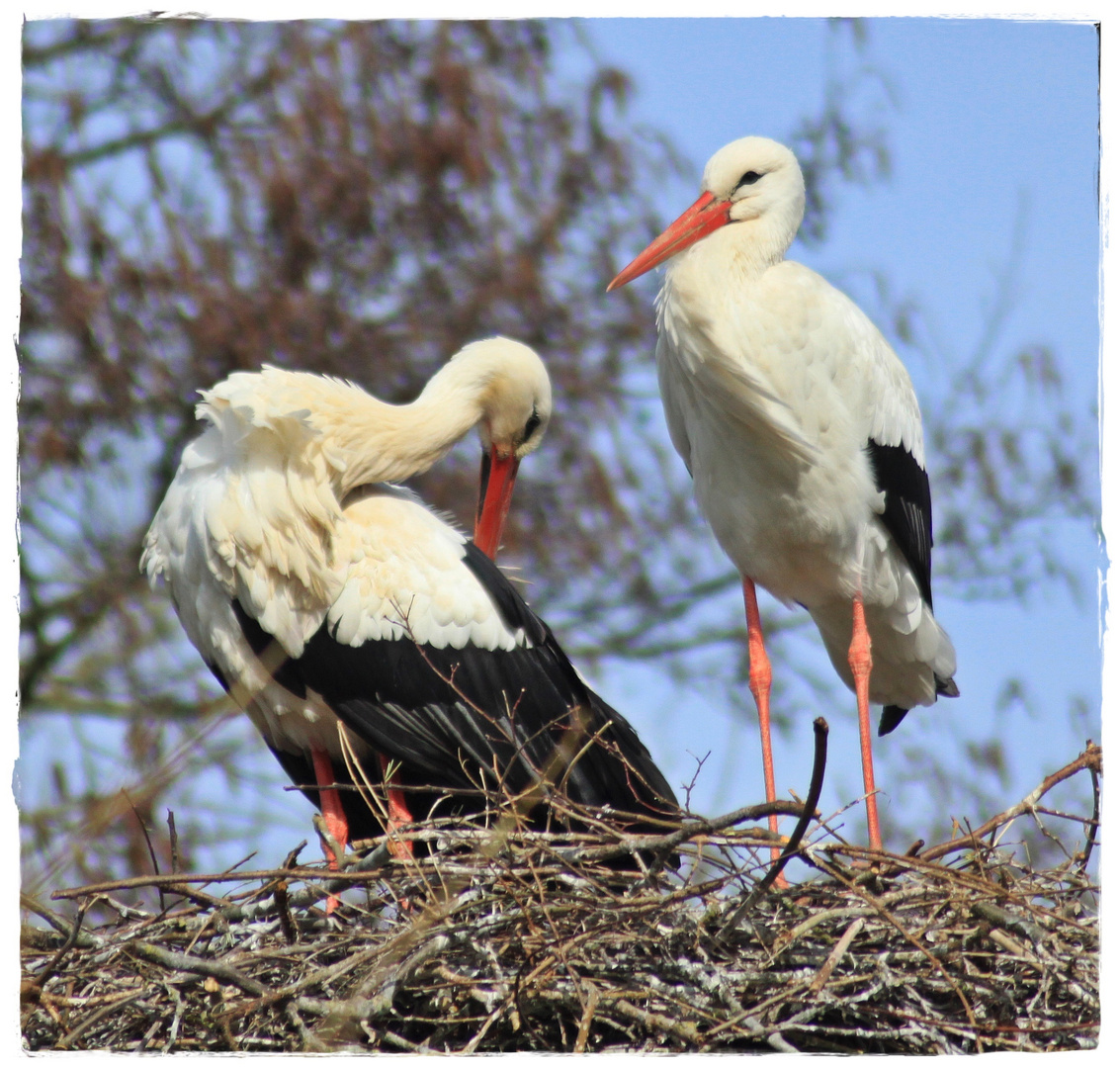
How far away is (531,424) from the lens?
3.95 meters

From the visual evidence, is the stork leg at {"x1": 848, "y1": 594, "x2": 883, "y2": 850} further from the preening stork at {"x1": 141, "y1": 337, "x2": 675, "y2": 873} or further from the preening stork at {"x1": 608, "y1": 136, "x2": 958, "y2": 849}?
the preening stork at {"x1": 141, "y1": 337, "x2": 675, "y2": 873}

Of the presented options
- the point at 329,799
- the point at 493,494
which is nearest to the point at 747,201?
the point at 493,494

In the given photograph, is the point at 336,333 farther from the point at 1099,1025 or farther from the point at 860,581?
the point at 1099,1025

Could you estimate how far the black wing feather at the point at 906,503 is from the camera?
11.3 ft

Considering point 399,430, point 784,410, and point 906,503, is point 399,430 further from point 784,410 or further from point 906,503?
point 906,503

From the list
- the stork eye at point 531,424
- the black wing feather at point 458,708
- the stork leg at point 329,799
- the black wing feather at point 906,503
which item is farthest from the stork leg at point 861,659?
the stork leg at point 329,799

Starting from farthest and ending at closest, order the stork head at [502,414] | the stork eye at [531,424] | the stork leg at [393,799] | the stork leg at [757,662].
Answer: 1. the stork eye at [531,424]
2. the stork head at [502,414]
3. the stork leg at [757,662]
4. the stork leg at [393,799]

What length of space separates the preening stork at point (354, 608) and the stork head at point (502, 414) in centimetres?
28

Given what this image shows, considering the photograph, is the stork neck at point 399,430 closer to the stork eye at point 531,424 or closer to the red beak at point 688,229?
the stork eye at point 531,424

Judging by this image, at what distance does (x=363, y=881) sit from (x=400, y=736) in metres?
0.79

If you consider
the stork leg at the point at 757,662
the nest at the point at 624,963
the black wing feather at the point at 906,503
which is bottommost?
the nest at the point at 624,963

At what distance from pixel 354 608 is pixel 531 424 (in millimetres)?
845

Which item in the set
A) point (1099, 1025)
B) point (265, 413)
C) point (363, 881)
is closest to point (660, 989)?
point (363, 881)

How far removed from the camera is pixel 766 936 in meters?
2.51
